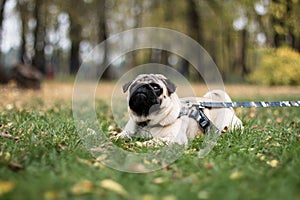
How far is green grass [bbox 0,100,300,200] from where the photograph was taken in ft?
7.76

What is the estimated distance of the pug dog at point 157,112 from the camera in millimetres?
4219

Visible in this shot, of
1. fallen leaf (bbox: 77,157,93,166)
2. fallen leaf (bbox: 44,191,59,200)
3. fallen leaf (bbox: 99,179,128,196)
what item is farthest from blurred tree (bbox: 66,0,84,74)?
fallen leaf (bbox: 44,191,59,200)

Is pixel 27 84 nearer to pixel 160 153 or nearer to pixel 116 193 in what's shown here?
pixel 160 153

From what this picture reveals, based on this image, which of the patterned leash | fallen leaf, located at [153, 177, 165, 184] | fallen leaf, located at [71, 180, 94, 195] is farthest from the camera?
the patterned leash

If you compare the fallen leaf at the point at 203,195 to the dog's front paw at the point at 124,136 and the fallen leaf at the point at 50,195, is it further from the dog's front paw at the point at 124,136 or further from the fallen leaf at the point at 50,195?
the dog's front paw at the point at 124,136

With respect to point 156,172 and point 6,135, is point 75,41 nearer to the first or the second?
point 6,135

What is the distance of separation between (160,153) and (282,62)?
1647 centimetres

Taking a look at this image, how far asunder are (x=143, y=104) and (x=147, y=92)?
0.16 metres

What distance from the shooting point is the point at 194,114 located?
4727 millimetres

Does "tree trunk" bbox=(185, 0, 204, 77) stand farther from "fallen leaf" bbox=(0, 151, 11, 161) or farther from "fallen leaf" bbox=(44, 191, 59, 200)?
"fallen leaf" bbox=(44, 191, 59, 200)

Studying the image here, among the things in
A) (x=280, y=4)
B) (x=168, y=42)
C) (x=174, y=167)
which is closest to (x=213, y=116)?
(x=174, y=167)

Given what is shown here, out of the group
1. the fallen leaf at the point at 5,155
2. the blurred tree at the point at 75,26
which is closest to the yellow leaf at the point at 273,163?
the fallen leaf at the point at 5,155

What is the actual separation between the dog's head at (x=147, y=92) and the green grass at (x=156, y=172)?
0.62 m

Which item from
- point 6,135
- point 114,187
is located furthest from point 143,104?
point 114,187
